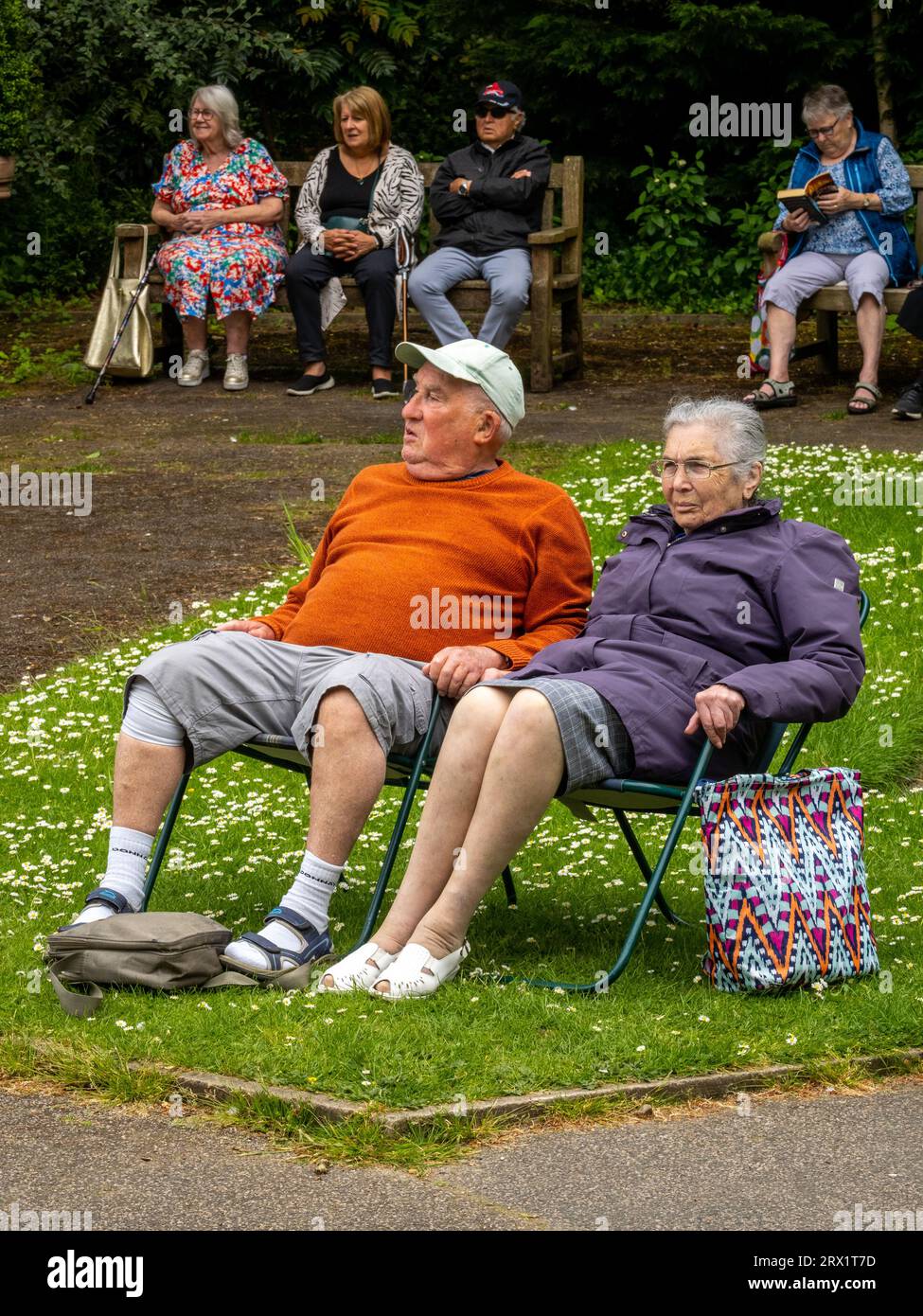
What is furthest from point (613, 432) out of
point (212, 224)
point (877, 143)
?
point (212, 224)

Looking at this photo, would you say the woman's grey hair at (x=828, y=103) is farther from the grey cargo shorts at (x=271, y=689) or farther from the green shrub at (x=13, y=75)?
the grey cargo shorts at (x=271, y=689)

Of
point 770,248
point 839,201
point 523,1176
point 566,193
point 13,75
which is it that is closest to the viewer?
point 523,1176

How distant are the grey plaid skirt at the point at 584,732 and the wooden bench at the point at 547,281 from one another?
309 inches

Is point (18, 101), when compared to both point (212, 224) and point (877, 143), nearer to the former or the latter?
point (212, 224)

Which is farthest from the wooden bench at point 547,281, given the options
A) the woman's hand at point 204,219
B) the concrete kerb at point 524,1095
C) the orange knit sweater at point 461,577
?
the concrete kerb at point 524,1095

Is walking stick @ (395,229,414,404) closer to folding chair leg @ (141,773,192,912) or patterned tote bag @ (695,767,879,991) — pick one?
folding chair leg @ (141,773,192,912)

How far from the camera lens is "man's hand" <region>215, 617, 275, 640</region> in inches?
190

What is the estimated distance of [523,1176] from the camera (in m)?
3.36

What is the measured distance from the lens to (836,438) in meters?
10.0

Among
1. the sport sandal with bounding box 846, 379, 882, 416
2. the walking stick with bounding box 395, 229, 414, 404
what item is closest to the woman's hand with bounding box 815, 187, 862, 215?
the sport sandal with bounding box 846, 379, 882, 416

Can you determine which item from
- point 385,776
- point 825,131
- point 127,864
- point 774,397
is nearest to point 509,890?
point 385,776

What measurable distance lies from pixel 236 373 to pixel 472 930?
26.1ft

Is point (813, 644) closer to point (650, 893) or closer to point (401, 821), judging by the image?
point (650, 893)

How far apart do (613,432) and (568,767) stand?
6.65 meters
